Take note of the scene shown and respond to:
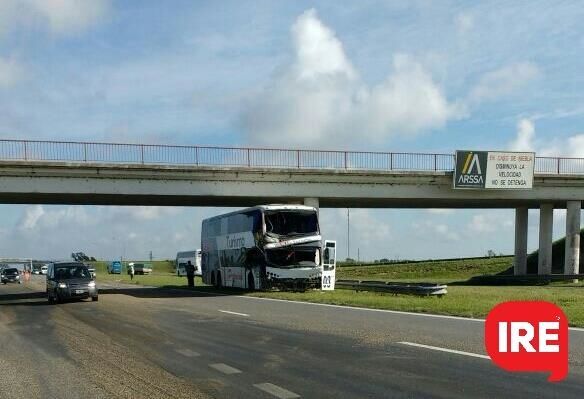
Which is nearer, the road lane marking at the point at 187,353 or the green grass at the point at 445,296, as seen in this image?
the road lane marking at the point at 187,353

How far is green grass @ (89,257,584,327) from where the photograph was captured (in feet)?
62.1

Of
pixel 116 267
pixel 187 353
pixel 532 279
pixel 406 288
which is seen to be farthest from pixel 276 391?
pixel 116 267

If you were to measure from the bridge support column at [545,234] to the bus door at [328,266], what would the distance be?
64.7ft

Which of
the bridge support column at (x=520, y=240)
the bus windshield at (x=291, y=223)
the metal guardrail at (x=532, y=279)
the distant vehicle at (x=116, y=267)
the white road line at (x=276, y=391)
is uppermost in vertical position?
the bus windshield at (x=291, y=223)

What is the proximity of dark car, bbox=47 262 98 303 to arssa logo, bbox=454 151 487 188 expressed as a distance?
22.6 metres

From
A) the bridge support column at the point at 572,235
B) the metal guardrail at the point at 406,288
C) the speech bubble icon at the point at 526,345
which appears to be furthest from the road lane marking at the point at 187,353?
the bridge support column at the point at 572,235

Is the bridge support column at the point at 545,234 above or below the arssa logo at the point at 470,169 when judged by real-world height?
below

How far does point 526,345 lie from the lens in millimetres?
8953

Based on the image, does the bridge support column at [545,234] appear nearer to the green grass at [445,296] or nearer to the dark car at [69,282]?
the green grass at [445,296]

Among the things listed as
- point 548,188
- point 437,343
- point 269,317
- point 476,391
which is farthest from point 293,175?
point 476,391

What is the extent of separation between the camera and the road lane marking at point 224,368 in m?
8.99

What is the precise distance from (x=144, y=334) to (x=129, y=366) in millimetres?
4291

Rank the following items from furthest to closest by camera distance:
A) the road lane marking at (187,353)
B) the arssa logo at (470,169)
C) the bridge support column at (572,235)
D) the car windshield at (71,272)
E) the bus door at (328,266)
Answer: the bridge support column at (572,235), the arssa logo at (470,169), the bus door at (328,266), the car windshield at (71,272), the road lane marking at (187,353)

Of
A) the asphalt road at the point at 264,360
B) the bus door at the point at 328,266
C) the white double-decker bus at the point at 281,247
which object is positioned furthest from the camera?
the bus door at the point at 328,266
